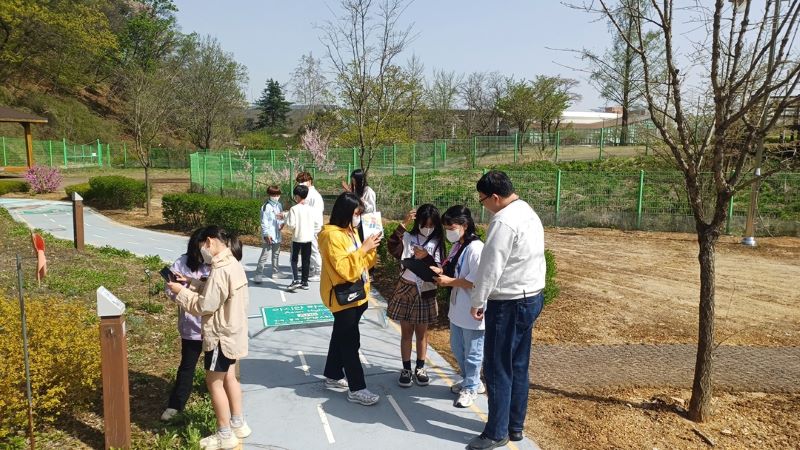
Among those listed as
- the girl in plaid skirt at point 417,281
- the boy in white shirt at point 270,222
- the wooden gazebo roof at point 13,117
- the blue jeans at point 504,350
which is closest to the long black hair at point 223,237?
the girl in plaid skirt at point 417,281

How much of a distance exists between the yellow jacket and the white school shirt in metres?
0.70

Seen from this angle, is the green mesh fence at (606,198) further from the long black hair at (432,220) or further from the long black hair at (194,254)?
the long black hair at (194,254)

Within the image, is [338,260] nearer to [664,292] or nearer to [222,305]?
[222,305]

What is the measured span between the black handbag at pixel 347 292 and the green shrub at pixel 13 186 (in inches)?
799

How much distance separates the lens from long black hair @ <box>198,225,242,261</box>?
136 inches

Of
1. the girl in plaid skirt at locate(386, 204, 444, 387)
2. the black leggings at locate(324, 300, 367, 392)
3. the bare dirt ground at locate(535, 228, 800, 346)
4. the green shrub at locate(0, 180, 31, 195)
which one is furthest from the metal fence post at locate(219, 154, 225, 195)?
the black leggings at locate(324, 300, 367, 392)

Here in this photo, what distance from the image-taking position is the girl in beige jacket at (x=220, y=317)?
131 inches

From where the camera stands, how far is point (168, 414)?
380 centimetres

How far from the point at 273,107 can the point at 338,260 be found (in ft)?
215

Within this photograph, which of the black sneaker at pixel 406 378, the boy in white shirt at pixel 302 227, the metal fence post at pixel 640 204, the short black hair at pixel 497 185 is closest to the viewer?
the short black hair at pixel 497 185

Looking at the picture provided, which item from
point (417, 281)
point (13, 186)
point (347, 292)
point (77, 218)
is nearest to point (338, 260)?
point (347, 292)

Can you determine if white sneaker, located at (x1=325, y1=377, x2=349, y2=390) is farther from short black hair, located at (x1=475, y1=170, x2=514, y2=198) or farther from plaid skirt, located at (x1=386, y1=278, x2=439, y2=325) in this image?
short black hair, located at (x1=475, y1=170, x2=514, y2=198)

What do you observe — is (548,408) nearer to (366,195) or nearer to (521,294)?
(521,294)

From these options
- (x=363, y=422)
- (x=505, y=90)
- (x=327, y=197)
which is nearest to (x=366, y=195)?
(x=363, y=422)
